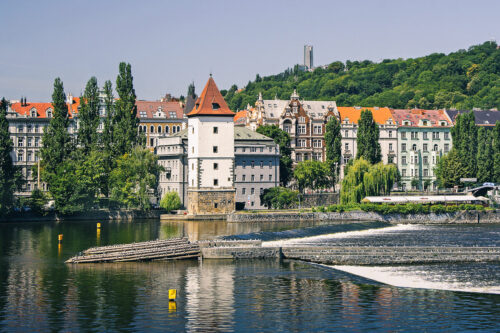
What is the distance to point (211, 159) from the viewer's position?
105 meters

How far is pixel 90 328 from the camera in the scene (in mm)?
38750

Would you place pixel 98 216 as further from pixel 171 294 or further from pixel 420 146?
pixel 420 146

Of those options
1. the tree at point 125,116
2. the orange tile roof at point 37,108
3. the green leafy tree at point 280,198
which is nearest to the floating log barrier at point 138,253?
the tree at point 125,116

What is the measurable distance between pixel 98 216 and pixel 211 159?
17712 mm

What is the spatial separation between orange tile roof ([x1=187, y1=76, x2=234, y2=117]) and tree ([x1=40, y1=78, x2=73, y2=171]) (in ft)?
61.6

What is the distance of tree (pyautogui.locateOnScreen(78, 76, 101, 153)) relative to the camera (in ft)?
363

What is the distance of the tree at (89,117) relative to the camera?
363ft

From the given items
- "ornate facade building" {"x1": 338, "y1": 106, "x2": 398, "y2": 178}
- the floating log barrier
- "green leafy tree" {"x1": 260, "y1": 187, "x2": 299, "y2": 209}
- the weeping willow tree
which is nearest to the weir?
the floating log barrier

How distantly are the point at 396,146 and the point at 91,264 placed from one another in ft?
310

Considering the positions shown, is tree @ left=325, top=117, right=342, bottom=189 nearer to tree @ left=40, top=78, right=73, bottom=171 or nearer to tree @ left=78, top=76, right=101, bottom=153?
tree @ left=78, top=76, right=101, bottom=153

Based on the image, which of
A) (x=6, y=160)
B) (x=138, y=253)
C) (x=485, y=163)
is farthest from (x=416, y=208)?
(x=6, y=160)

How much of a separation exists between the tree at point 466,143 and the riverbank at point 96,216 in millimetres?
50397

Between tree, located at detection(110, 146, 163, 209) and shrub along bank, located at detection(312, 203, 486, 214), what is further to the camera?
tree, located at detection(110, 146, 163, 209)

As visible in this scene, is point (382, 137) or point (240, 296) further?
point (382, 137)
